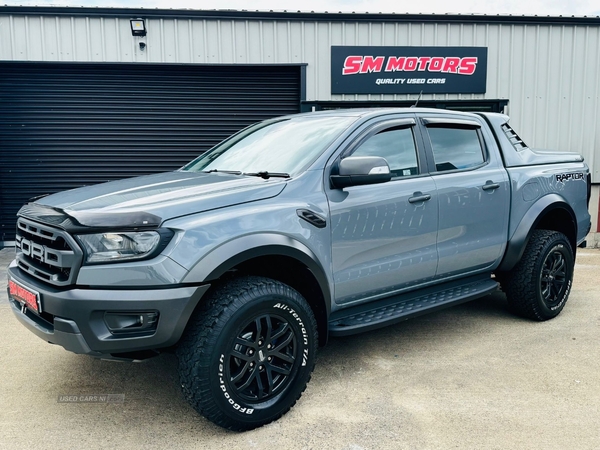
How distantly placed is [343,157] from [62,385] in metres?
2.34

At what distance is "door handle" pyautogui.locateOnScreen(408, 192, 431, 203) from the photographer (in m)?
3.50

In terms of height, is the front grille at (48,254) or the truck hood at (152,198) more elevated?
the truck hood at (152,198)

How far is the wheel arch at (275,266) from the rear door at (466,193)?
3.60 feet

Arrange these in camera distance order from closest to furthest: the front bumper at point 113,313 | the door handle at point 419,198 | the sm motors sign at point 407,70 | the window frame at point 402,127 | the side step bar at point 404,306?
the front bumper at point 113,313 < the side step bar at point 404,306 < the window frame at point 402,127 < the door handle at point 419,198 < the sm motors sign at point 407,70

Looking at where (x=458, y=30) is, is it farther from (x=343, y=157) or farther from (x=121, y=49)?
(x=343, y=157)

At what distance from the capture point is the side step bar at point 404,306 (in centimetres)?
327

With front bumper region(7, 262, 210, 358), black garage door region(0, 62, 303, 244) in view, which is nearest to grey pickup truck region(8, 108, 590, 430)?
front bumper region(7, 262, 210, 358)

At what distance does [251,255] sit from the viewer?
2.72m

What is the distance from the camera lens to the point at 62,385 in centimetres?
331

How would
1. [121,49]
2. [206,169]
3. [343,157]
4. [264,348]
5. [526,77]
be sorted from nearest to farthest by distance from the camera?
1. [264,348]
2. [343,157]
3. [206,169]
4. [121,49]
5. [526,77]

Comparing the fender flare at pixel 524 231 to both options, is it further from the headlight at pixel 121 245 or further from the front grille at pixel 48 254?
the front grille at pixel 48 254

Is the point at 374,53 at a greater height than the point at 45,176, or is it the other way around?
the point at 374,53

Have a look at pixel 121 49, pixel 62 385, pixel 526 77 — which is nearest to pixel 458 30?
pixel 526 77

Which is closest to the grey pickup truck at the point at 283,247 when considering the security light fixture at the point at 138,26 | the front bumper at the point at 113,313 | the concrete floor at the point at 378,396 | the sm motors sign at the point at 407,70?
the front bumper at the point at 113,313
